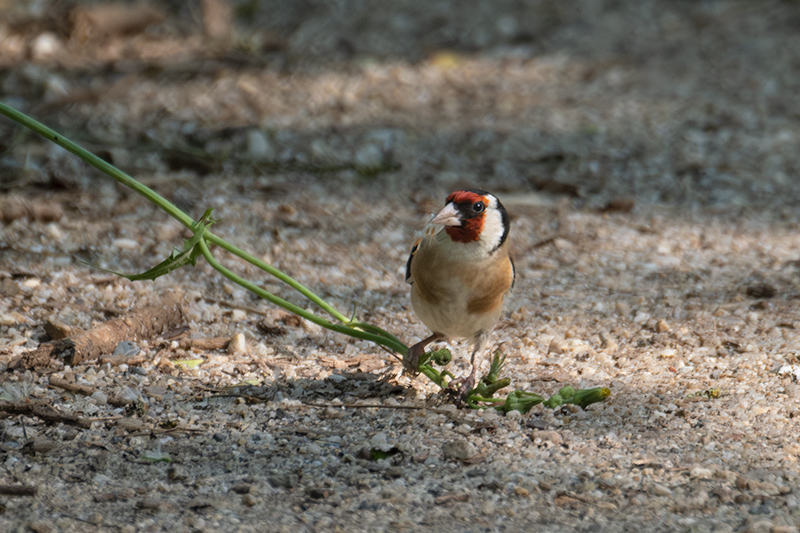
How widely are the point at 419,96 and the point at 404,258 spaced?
2096 mm

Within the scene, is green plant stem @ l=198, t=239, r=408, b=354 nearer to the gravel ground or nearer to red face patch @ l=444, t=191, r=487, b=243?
the gravel ground

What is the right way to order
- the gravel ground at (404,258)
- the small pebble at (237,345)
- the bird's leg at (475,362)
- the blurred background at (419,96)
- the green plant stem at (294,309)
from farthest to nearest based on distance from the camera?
the blurred background at (419,96)
the small pebble at (237,345)
the bird's leg at (475,362)
the green plant stem at (294,309)
the gravel ground at (404,258)

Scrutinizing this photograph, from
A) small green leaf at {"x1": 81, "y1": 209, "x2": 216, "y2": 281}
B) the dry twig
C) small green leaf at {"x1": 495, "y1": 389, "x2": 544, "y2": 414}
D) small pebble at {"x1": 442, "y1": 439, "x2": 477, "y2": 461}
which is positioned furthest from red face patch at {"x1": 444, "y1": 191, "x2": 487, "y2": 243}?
the dry twig

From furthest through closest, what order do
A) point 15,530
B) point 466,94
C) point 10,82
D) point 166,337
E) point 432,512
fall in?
point 466,94 → point 10,82 → point 166,337 → point 432,512 → point 15,530

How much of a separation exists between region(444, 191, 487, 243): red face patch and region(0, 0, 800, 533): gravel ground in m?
0.58

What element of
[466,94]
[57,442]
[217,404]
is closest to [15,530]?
[57,442]

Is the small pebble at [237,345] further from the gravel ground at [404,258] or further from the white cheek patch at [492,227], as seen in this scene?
the white cheek patch at [492,227]

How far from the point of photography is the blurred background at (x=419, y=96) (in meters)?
5.01

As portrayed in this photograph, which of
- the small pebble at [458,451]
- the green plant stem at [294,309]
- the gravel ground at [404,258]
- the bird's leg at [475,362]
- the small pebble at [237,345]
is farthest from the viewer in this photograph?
the small pebble at [237,345]

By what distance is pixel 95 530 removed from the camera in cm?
215

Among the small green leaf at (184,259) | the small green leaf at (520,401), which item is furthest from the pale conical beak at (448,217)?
A: the small green leaf at (184,259)

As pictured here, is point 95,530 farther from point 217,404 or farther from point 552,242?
point 552,242

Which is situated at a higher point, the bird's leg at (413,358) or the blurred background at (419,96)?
the blurred background at (419,96)

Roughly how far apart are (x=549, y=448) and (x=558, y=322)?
1067mm
